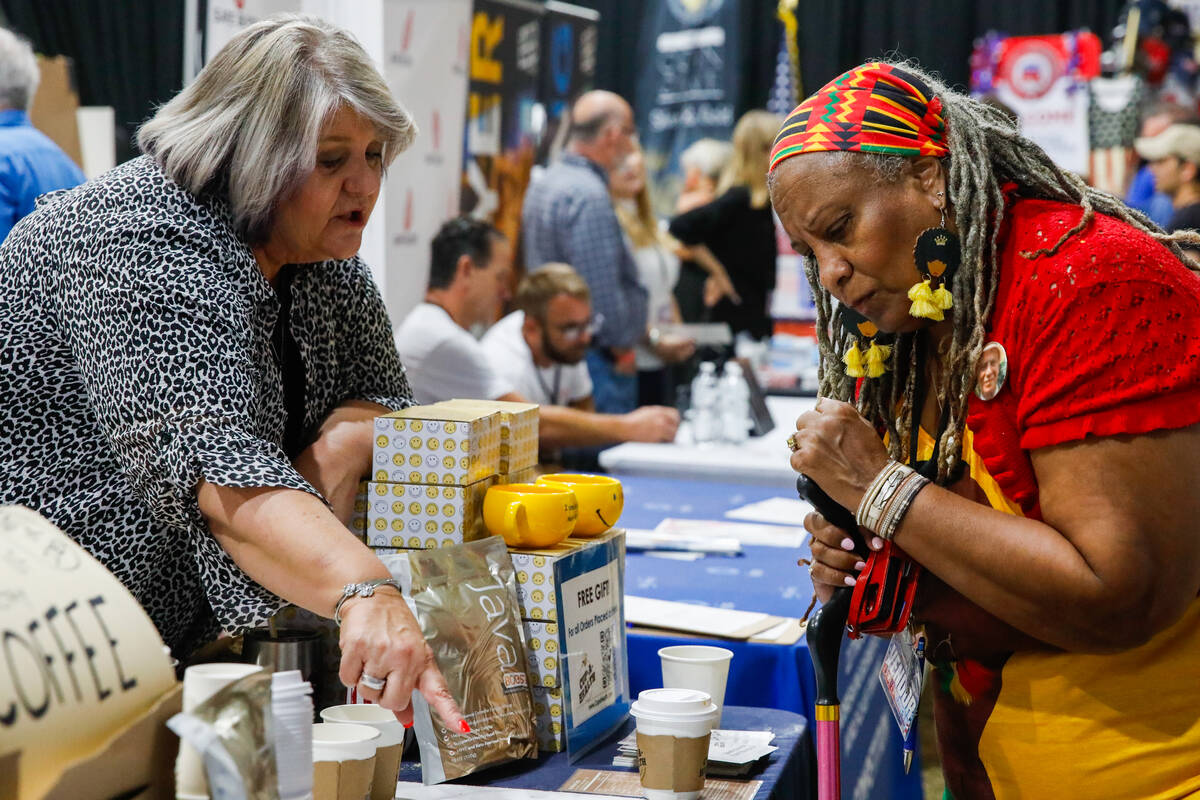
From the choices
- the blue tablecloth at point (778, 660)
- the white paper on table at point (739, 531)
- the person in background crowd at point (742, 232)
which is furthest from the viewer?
the person in background crowd at point (742, 232)

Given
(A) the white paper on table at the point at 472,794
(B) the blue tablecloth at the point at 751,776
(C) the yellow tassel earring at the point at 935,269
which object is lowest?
(B) the blue tablecloth at the point at 751,776

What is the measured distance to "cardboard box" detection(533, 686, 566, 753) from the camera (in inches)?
62.6

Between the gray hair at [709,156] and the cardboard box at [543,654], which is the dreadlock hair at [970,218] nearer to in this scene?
the cardboard box at [543,654]

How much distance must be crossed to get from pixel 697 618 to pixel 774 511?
4.03 ft

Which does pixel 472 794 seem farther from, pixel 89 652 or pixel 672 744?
pixel 89 652

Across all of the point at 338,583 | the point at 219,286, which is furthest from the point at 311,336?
the point at 338,583

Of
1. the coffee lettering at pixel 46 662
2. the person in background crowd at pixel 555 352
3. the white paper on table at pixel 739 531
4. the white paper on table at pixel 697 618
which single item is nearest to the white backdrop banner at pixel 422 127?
the person in background crowd at pixel 555 352

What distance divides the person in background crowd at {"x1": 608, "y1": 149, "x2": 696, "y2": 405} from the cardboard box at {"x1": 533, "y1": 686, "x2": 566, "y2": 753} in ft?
12.4

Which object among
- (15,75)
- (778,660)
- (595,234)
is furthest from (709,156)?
(778,660)

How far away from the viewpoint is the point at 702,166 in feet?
22.7

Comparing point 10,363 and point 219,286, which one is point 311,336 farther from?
point 10,363

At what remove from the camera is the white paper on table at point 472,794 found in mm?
1433

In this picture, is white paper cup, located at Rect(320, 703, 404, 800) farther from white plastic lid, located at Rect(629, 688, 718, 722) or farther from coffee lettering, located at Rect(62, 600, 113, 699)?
coffee lettering, located at Rect(62, 600, 113, 699)

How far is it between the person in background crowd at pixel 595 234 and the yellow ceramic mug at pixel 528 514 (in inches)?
143
